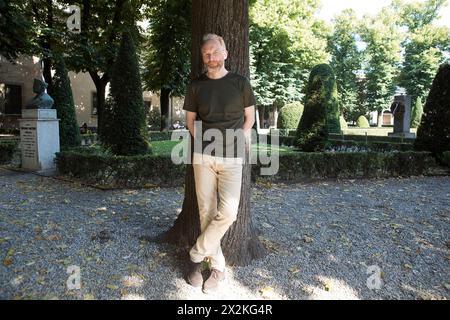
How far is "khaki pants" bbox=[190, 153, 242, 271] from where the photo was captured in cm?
322

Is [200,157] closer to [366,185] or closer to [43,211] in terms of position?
[43,211]

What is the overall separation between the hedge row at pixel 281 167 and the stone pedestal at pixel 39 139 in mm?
858

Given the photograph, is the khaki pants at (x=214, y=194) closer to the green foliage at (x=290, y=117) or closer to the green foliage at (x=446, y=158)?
the green foliage at (x=446, y=158)

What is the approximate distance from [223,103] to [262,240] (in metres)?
2.11

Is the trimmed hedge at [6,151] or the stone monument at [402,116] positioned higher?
the stone monument at [402,116]

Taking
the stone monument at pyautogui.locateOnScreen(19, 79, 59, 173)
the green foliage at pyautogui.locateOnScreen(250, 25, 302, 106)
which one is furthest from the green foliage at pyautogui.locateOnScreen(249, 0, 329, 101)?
the stone monument at pyautogui.locateOnScreen(19, 79, 59, 173)

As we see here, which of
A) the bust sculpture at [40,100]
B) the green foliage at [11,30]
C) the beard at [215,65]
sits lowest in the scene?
the beard at [215,65]

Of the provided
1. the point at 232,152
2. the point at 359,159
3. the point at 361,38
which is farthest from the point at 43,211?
the point at 361,38

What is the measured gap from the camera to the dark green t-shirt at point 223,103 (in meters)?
3.18

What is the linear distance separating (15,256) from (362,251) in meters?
3.93

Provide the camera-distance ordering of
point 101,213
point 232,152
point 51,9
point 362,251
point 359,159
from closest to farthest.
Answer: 1. point 232,152
2. point 362,251
3. point 101,213
4. point 359,159
5. point 51,9

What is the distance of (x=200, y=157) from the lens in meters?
3.26

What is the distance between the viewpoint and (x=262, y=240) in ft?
14.9

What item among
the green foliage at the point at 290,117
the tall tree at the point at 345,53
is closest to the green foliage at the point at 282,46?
the green foliage at the point at 290,117
